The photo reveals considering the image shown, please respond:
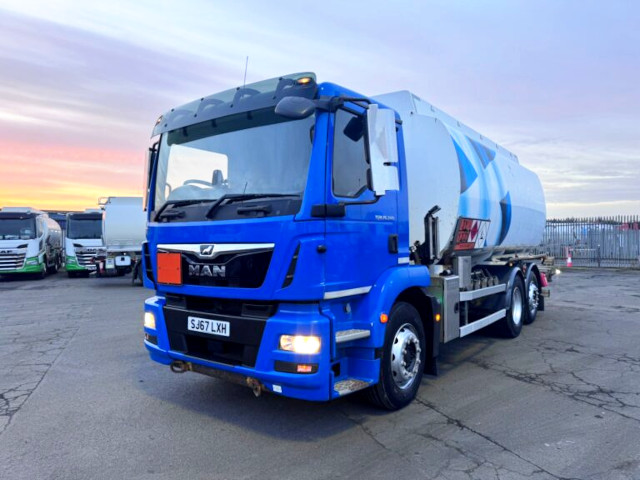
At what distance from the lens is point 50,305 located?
1269cm

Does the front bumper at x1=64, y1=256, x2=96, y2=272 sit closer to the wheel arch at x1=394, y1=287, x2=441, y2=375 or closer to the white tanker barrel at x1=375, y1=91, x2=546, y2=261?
the white tanker barrel at x1=375, y1=91, x2=546, y2=261

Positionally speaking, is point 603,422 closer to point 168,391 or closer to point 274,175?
point 274,175

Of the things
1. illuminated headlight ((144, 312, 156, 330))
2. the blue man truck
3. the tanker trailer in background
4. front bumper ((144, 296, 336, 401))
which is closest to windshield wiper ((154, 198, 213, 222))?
the blue man truck

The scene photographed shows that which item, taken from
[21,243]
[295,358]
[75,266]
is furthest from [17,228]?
[295,358]

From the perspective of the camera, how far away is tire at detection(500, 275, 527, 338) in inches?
308

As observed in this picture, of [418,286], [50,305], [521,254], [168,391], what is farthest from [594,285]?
[50,305]

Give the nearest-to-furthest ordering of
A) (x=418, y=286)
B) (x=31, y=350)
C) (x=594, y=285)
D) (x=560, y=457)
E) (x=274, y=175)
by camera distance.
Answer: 1. (x=560, y=457)
2. (x=274, y=175)
3. (x=418, y=286)
4. (x=31, y=350)
5. (x=594, y=285)

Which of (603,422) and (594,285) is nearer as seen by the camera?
(603,422)

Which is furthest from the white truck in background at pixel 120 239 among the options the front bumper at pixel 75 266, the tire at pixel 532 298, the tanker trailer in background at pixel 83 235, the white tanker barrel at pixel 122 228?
the tire at pixel 532 298

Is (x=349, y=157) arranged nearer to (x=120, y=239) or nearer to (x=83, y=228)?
(x=120, y=239)

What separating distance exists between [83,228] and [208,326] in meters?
19.6

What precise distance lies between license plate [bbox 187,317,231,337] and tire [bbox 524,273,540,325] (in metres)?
6.68

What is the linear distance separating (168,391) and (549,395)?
164 inches

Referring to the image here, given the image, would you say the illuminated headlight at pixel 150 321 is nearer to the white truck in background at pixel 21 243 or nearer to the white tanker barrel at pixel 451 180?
the white tanker barrel at pixel 451 180
